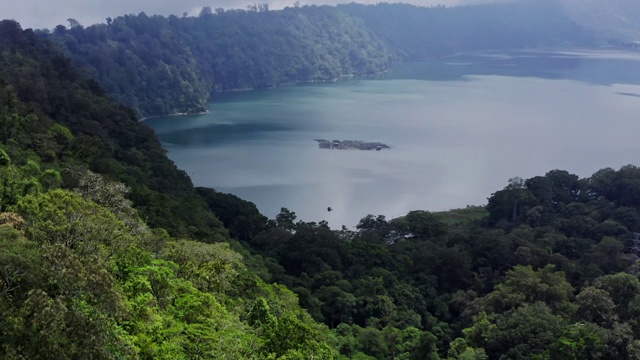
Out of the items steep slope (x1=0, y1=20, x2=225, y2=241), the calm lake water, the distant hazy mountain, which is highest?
the distant hazy mountain

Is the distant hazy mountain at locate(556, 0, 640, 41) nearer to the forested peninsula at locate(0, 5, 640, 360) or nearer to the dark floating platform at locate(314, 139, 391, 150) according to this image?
the dark floating platform at locate(314, 139, 391, 150)

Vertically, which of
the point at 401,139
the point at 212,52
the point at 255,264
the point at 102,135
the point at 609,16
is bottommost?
the point at 401,139

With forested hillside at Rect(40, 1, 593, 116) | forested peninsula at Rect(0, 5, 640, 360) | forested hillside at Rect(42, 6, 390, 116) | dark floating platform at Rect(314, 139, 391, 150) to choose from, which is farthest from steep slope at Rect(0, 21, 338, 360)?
forested hillside at Rect(40, 1, 593, 116)

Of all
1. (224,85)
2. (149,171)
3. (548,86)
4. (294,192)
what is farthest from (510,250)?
(224,85)

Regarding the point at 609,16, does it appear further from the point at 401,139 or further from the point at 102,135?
the point at 102,135

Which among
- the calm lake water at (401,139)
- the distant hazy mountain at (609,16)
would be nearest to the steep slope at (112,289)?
the calm lake water at (401,139)

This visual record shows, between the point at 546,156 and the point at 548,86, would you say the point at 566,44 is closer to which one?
the point at 548,86

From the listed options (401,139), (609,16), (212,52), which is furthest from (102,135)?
(609,16)
